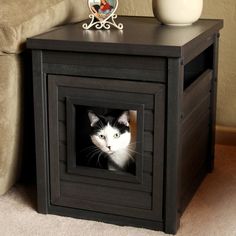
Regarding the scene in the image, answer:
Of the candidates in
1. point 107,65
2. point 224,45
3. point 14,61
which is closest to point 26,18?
point 14,61

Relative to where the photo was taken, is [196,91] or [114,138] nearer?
[114,138]

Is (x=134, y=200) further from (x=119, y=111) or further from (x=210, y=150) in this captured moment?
(x=210, y=150)

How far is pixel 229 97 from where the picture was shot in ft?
7.16

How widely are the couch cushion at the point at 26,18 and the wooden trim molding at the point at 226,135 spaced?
708mm

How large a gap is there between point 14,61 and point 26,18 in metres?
0.12

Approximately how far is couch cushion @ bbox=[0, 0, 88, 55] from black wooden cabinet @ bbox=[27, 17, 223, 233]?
5cm

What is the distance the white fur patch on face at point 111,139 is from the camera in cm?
157

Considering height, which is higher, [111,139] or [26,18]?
[26,18]

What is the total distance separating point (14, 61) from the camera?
1.62 m

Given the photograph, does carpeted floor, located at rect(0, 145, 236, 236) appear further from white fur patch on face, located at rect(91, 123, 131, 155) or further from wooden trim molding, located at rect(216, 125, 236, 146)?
wooden trim molding, located at rect(216, 125, 236, 146)

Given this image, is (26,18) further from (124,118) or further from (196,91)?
(196,91)

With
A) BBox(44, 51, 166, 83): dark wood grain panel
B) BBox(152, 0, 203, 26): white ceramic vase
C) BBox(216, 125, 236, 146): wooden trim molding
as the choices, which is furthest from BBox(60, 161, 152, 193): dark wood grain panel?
BBox(216, 125, 236, 146): wooden trim molding

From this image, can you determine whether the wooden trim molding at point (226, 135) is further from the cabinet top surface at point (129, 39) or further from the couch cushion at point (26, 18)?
the couch cushion at point (26, 18)

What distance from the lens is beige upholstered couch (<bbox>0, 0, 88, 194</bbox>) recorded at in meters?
1.58
